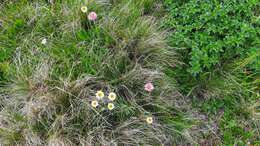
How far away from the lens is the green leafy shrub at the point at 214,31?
8.32 feet

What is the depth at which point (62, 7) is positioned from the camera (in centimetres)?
282

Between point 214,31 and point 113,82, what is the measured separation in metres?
0.96

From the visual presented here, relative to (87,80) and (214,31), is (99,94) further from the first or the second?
(214,31)

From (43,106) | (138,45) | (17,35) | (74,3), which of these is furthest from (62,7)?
(43,106)

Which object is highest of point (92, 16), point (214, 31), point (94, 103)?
point (92, 16)

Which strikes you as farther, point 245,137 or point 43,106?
point 245,137

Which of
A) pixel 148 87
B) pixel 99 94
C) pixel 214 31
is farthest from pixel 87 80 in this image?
pixel 214 31

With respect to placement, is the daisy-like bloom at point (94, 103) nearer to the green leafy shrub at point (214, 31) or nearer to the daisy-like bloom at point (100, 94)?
the daisy-like bloom at point (100, 94)

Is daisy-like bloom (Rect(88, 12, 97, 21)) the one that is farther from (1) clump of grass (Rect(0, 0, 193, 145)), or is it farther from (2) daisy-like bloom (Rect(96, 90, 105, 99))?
(2) daisy-like bloom (Rect(96, 90, 105, 99))

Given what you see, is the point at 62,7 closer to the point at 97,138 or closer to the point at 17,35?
the point at 17,35

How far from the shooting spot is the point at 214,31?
8.42 ft

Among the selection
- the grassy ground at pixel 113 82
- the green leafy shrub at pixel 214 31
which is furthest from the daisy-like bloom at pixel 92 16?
the green leafy shrub at pixel 214 31

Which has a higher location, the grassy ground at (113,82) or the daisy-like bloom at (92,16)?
the daisy-like bloom at (92,16)

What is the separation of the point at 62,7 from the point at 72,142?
1.27m
